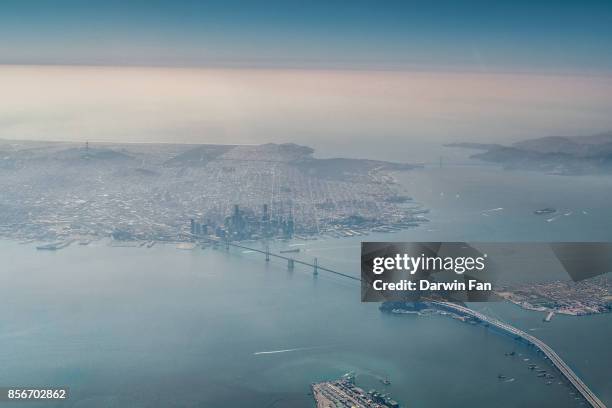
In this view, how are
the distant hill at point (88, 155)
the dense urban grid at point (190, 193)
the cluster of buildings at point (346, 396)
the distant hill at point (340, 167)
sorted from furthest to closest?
the distant hill at point (88, 155)
the distant hill at point (340, 167)
the dense urban grid at point (190, 193)
the cluster of buildings at point (346, 396)

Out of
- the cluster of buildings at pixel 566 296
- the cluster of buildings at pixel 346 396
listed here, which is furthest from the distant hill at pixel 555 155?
the cluster of buildings at pixel 346 396

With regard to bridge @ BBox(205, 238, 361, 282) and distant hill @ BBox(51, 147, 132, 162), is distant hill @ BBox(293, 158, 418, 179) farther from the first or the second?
distant hill @ BBox(51, 147, 132, 162)

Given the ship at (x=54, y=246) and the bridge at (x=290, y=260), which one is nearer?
the bridge at (x=290, y=260)

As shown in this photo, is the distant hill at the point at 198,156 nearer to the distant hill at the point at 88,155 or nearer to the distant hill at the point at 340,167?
the distant hill at the point at 88,155

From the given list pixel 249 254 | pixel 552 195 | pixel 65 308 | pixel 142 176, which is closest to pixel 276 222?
pixel 249 254

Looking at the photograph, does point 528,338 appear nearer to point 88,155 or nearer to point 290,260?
point 290,260

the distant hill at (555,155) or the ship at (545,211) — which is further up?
the distant hill at (555,155)

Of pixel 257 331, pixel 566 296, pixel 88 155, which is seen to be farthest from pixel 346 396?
pixel 88 155
